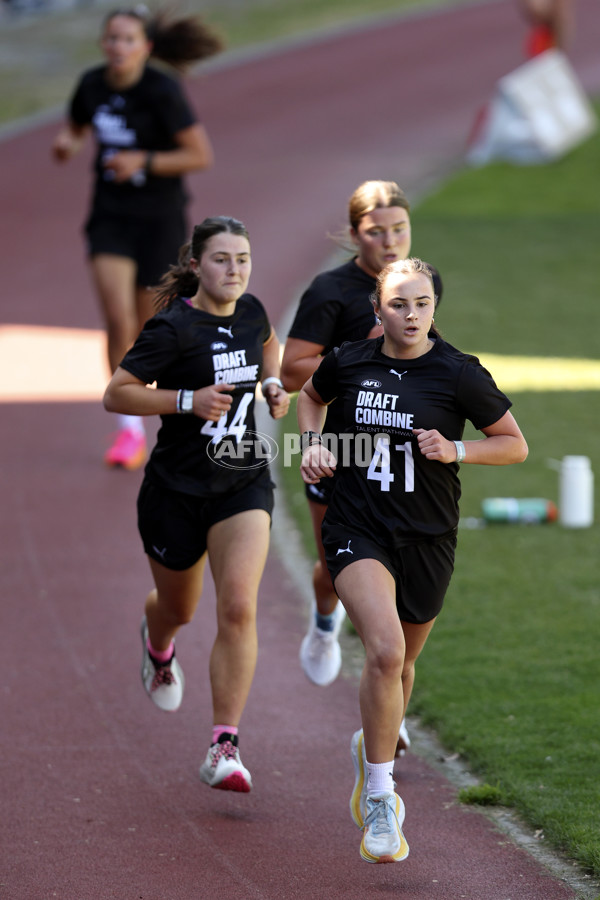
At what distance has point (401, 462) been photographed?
459 cm

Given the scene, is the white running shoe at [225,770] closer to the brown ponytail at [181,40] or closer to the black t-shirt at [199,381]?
the black t-shirt at [199,381]

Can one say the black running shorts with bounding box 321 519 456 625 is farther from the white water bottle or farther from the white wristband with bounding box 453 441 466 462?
the white water bottle

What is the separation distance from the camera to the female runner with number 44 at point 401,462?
4.48 metres

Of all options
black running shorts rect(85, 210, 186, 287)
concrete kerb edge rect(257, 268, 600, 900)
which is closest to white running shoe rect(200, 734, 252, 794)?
concrete kerb edge rect(257, 268, 600, 900)

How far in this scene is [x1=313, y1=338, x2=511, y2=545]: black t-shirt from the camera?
4559 millimetres

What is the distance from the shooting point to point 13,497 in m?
9.14

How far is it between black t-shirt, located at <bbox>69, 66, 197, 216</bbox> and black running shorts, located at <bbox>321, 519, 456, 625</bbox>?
481cm

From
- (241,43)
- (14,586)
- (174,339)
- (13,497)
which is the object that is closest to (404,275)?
(174,339)

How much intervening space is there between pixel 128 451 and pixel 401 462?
5302 millimetres

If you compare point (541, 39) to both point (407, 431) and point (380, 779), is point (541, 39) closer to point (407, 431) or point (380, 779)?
point (407, 431)

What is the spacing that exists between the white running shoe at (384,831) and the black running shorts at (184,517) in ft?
4.47

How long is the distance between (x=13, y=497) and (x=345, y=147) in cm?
1475

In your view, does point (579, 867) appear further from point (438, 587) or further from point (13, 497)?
point (13, 497)

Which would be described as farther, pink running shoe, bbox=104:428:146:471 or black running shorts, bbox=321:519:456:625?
pink running shoe, bbox=104:428:146:471
